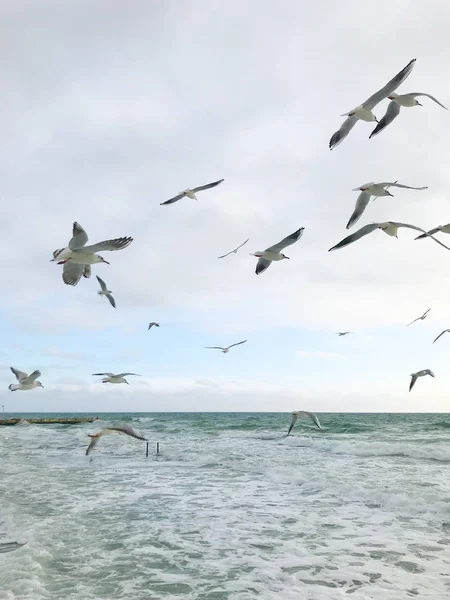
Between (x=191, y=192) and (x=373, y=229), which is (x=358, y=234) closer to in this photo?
(x=373, y=229)

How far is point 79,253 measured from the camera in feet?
22.1

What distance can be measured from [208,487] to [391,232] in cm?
783

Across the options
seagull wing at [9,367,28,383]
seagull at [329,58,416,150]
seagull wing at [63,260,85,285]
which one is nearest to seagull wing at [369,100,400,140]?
seagull at [329,58,416,150]

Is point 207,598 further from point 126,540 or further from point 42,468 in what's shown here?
point 42,468

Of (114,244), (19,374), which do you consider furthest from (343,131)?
(19,374)

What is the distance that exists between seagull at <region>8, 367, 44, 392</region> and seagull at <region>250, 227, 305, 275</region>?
198 inches

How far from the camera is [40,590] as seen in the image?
5887 mm

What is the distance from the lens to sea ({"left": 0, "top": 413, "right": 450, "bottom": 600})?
6.14 metres

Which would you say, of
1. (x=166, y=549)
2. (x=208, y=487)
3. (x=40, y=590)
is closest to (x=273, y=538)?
(x=166, y=549)

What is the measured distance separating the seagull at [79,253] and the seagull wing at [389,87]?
3.55 meters

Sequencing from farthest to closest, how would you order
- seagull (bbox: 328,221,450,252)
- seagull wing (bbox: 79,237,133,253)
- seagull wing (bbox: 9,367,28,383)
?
seagull wing (bbox: 9,367,28,383) → seagull (bbox: 328,221,450,252) → seagull wing (bbox: 79,237,133,253)

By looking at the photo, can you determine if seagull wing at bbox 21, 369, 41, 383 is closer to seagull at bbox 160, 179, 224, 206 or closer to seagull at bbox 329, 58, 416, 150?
seagull at bbox 160, 179, 224, 206

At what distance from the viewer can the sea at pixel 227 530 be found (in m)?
6.14

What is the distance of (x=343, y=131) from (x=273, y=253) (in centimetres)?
227
